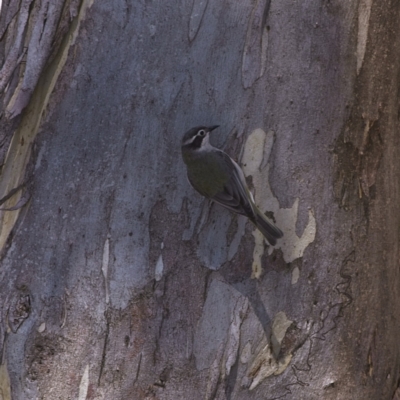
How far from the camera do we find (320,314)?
7.50 feet

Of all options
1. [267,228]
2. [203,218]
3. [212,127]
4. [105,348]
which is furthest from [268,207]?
[105,348]

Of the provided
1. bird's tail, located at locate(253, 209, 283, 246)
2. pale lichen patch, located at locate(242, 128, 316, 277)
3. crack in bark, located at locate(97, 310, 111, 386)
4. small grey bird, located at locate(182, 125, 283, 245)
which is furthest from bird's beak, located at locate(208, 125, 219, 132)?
crack in bark, located at locate(97, 310, 111, 386)

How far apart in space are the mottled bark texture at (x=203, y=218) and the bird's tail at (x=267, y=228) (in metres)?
0.05

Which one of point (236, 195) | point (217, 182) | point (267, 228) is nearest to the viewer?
point (267, 228)

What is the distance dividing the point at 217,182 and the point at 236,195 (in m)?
0.15

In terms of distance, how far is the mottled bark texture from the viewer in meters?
2.25

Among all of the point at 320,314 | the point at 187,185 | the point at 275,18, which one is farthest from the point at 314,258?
the point at 275,18

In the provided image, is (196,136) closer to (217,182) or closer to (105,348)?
(217,182)

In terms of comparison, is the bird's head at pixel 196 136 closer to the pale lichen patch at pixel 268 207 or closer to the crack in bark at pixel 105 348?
the pale lichen patch at pixel 268 207

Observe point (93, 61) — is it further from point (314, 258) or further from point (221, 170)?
point (314, 258)

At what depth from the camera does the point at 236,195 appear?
242 cm

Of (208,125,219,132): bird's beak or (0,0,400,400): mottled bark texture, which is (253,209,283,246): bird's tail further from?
(208,125,219,132): bird's beak

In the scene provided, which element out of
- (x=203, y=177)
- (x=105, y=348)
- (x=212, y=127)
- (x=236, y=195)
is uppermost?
(x=212, y=127)

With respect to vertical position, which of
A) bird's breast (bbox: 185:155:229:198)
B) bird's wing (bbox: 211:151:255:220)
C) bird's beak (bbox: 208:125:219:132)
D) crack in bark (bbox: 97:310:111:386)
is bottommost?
crack in bark (bbox: 97:310:111:386)
